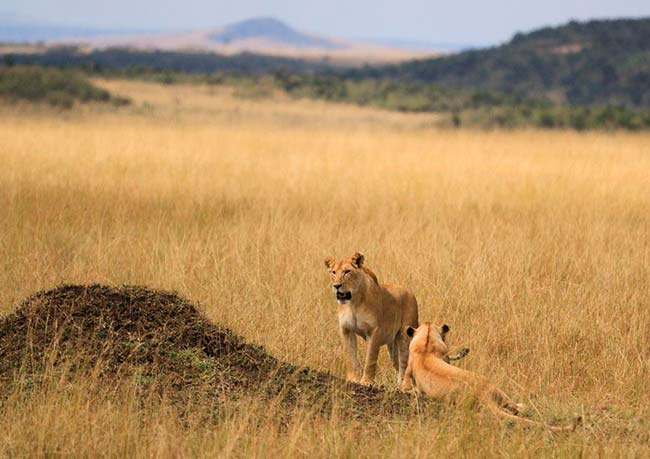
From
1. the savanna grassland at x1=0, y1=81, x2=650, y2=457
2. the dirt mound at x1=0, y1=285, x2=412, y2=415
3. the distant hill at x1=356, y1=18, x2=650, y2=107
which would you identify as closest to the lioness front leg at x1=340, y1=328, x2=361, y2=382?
the savanna grassland at x1=0, y1=81, x2=650, y2=457

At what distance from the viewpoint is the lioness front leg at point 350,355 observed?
618 cm

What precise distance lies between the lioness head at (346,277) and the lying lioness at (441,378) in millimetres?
400

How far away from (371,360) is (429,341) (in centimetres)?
50

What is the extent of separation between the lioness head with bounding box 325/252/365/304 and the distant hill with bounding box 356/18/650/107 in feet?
151

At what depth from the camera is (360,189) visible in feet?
45.1

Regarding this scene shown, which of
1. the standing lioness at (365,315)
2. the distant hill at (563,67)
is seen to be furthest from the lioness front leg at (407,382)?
the distant hill at (563,67)

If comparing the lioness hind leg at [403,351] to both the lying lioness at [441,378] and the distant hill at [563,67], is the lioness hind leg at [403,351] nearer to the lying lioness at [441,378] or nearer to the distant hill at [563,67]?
the lying lioness at [441,378]

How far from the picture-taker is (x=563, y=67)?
59.2 meters

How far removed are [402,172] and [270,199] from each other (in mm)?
3472

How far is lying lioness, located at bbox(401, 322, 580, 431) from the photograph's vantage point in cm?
518

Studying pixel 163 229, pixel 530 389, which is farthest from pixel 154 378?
pixel 163 229

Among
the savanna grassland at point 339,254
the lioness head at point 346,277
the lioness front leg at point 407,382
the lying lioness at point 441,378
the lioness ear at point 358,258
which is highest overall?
the lioness ear at point 358,258

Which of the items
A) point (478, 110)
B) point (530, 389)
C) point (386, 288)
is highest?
point (386, 288)

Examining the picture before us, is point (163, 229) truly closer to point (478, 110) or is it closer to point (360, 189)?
point (360, 189)
